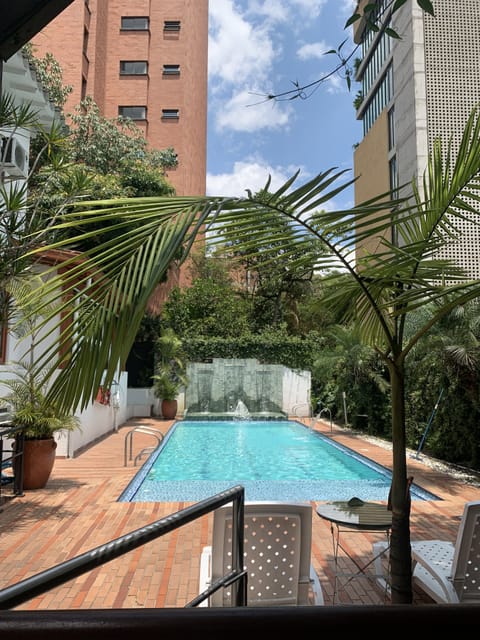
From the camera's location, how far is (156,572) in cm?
443

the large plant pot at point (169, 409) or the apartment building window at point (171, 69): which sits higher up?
the apartment building window at point (171, 69)

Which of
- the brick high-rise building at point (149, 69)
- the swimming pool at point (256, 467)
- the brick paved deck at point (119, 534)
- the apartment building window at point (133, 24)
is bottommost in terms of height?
the swimming pool at point (256, 467)

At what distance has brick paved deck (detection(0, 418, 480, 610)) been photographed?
3971 millimetres

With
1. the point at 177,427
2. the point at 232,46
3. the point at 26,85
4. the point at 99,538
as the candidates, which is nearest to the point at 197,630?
the point at 232,46

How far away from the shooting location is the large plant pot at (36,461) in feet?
23.1

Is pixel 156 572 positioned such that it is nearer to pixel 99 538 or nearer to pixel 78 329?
pixel 99 538

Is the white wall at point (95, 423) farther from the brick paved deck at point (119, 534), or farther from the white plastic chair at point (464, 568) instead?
the white plastic chair at point (464, 568)

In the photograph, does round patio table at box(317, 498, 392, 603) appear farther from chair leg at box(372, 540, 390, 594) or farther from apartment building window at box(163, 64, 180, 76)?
apartment building window at box(163, 64, 180, 76)

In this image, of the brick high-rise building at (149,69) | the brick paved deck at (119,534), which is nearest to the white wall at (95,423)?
the brick paved deck at (119,534)

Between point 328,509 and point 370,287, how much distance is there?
80.7 inches

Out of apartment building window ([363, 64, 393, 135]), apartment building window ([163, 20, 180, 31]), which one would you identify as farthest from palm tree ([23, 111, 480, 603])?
apartment building window ([163, 20, 180, 31])

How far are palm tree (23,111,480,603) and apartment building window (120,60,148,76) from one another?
25.8m

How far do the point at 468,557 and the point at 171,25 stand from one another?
2824cm

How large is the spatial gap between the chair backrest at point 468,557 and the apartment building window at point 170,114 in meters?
25.0
